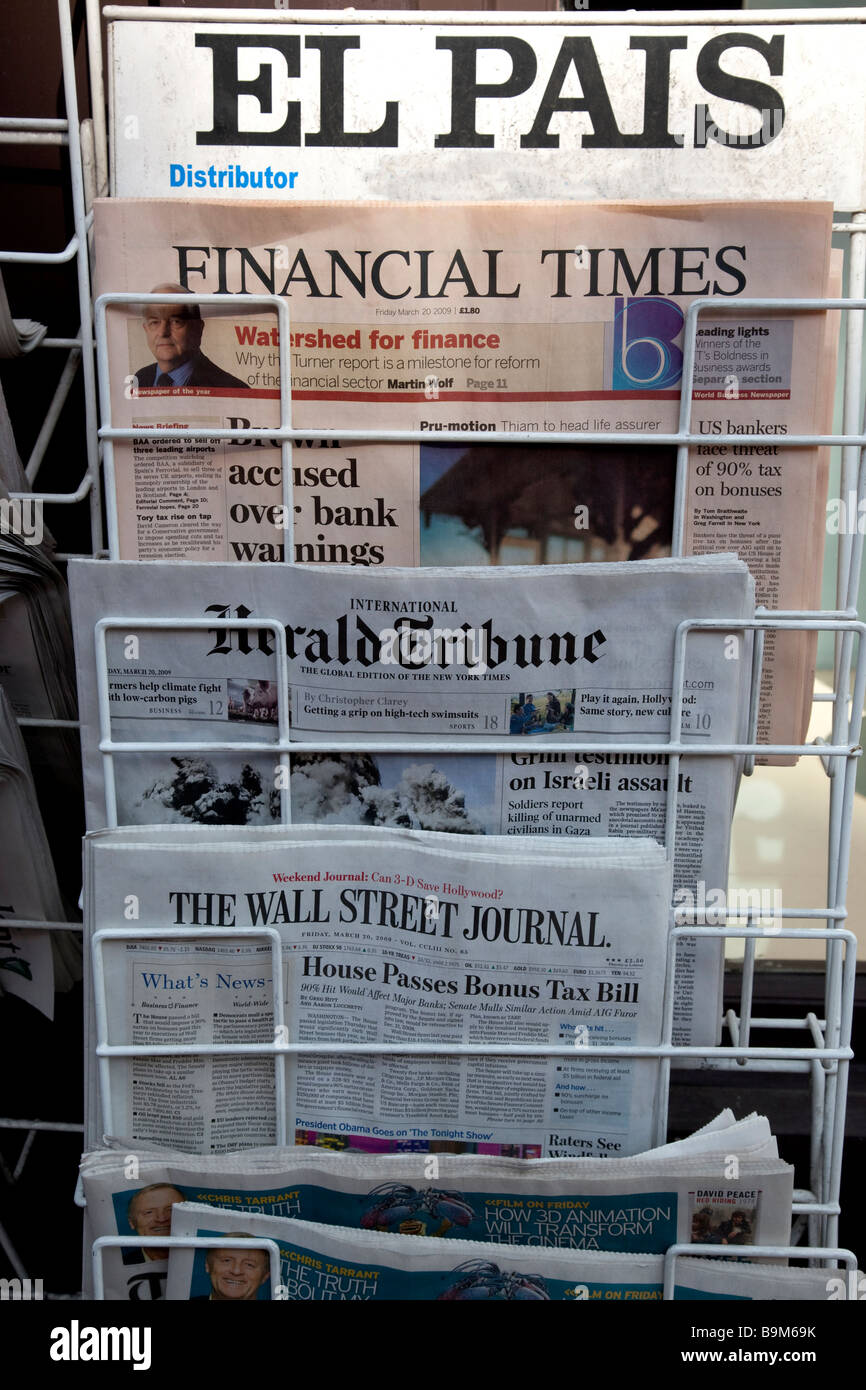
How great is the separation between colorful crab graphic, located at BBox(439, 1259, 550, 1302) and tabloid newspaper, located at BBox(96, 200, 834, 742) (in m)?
0.37

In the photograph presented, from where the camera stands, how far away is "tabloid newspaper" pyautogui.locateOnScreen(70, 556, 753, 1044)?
52 centimetres

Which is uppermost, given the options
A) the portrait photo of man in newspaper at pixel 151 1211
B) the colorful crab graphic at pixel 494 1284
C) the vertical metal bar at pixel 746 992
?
the vertical metal bar at pixel 746 992

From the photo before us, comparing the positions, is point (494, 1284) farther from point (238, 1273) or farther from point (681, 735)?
point (681, 735)

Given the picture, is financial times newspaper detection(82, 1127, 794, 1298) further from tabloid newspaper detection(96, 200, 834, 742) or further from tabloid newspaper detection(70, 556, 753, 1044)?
tabloid newspaper detection(96, 200, 834, 742)

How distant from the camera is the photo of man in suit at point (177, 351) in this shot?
0.52 metres

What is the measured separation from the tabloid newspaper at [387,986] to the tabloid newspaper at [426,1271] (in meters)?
0.05

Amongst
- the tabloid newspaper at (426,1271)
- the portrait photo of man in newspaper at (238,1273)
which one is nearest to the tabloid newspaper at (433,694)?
the tabloid newspaper at (426,1271)

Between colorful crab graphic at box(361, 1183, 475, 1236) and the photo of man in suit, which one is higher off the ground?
the photo of man in suit

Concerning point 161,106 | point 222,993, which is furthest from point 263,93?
point 222,993

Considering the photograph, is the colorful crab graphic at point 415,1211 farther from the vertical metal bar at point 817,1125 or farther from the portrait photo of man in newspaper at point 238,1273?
the vertical metal bar at point 817,1125

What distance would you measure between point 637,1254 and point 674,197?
0.60m

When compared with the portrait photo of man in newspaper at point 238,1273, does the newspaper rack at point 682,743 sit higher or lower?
higher

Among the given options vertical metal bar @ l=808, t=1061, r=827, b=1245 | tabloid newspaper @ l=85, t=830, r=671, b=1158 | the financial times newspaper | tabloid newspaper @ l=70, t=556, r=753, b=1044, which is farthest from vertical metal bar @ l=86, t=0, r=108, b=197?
vertical metal bar @ l=808, t=1061, r=827, b=1245

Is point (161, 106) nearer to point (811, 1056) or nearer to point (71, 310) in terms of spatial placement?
point (71, 310)
